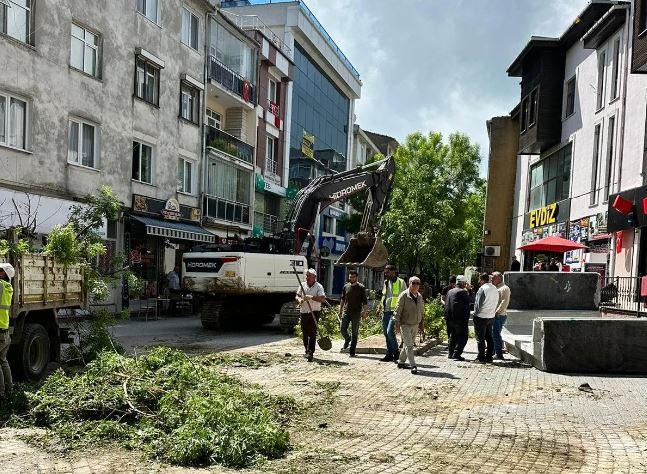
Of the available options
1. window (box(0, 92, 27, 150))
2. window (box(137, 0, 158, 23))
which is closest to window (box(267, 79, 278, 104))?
window (box(137, 0, 158, 23))

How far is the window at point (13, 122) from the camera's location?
693 inches

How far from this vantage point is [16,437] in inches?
243

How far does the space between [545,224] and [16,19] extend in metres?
20.5

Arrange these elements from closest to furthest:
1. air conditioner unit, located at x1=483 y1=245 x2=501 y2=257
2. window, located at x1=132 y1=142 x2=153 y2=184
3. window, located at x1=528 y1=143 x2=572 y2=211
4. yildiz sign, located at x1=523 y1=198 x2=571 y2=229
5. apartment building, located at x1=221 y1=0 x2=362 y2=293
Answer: window, located at x1=132 y1=142 x2=153 y2=184, yildiz sign, located at x1=523 y1=198 x2=571 y2=229, window, located at x1=528 y1=143 x2=572 y2=211, air conditioner unit, located at x1=483 y1=245 x2=501 y2=257, apartment building, located at x1=221 y1=0 x2=362 y2=293

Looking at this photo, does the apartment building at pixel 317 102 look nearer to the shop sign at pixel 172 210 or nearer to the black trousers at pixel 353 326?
the shop sign at pixel 172 210

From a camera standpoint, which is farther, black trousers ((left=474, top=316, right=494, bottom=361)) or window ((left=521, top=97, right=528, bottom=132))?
window ((left=521, top=97, right=528, bottom=132))

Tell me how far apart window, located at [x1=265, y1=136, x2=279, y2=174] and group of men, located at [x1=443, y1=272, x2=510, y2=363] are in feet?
81.9

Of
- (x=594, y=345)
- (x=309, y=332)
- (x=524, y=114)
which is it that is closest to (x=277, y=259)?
(x=309, y=332)

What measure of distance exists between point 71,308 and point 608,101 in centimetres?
1834

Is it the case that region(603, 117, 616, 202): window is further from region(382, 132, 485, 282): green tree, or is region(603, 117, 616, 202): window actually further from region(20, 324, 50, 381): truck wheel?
region(20, 324, 50, 381): truck wheel

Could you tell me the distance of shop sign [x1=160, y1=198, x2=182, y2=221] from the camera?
25.1 metres

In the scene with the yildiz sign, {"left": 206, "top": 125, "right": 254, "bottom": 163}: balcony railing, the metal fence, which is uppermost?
{"left": 206, "top": 125, "right": 254, "bottom": 163}: balcony railing

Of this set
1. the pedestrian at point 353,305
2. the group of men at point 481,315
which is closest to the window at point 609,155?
the group of men at point 481,315

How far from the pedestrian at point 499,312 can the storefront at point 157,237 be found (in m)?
13.0
